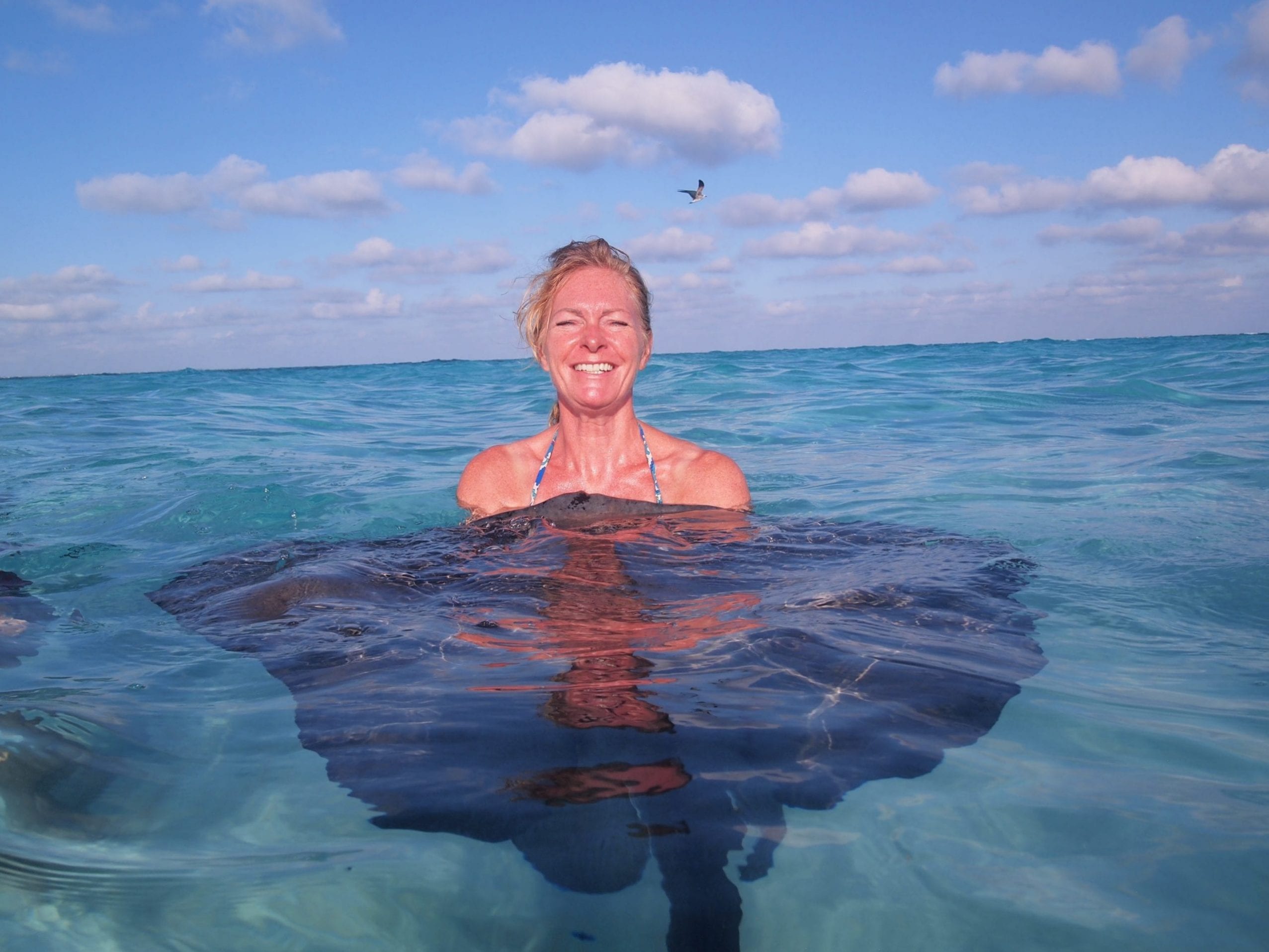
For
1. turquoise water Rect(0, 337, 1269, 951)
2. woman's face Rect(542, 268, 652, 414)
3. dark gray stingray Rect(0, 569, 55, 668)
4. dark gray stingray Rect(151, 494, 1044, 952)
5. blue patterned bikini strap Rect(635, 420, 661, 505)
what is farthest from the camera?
blue patterned bikini strap Rect(635, 420, 661, 505)

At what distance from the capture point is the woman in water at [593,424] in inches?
172

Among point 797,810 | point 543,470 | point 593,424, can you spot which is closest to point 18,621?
point 543,470

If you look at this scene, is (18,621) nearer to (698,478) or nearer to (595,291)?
(595,291)

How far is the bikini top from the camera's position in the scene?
4.67 meters

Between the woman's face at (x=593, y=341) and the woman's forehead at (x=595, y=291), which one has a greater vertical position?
the woman's forehead at (x=595, y=291)

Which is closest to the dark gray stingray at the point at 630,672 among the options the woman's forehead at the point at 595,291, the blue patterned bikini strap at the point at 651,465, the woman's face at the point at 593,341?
the blue patterned bikini strap at the point at 651,465

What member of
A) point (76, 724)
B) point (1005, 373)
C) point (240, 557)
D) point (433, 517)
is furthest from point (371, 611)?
point (1005, 373)

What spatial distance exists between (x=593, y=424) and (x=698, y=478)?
682 mm

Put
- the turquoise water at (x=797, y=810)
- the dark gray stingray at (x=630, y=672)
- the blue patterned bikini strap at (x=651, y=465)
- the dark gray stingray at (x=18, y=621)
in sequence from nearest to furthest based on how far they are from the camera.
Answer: the turquoise water at (x=797, y=810) < the dark gray stingray at (x=630, y=672) < the dark gray stingray at (x=18, y=621) < the blue patterned bikini strap at (x=651, y=465)

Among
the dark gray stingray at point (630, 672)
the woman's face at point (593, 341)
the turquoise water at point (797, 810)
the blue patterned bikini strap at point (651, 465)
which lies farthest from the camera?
the blue patterned bikini strap at point (651, 465)

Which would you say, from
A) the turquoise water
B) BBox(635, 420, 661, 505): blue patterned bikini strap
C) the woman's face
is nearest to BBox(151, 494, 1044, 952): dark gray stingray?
the turquoise water

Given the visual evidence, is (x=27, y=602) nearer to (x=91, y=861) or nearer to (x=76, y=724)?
(x=76, y=724)

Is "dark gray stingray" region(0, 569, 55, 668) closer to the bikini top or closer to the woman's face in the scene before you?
the bikini top

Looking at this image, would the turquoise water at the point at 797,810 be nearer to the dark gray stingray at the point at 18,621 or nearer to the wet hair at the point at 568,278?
the dark gray stingray at the point at 18,621
